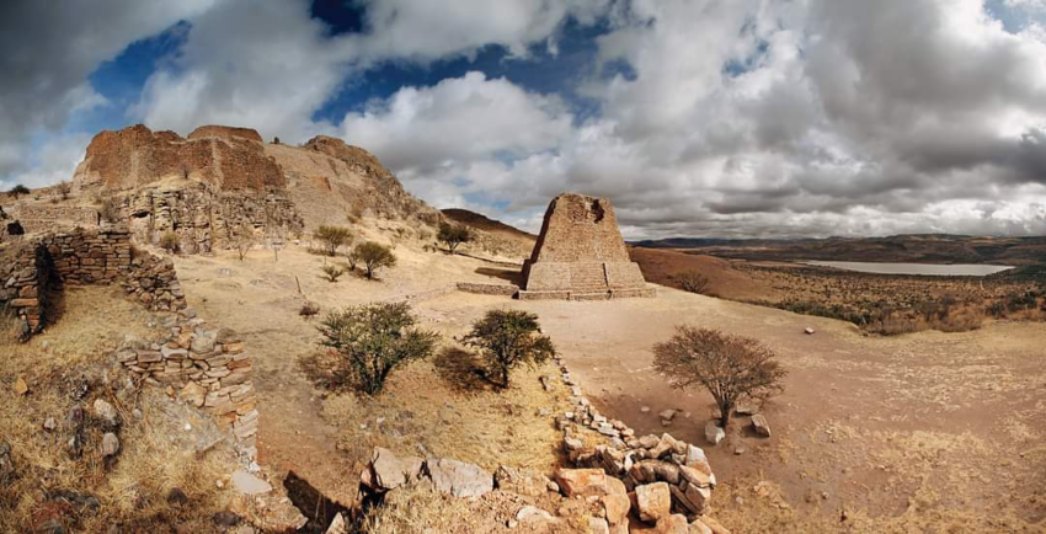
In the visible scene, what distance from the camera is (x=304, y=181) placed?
1107 inches

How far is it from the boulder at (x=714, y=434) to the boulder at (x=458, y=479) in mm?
4746

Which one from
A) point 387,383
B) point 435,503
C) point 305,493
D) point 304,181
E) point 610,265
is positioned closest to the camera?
point 435,503

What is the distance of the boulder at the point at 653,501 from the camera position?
3.97 m

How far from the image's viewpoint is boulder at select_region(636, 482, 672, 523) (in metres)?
3.97

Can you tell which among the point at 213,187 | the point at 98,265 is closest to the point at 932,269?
the point at 213,187

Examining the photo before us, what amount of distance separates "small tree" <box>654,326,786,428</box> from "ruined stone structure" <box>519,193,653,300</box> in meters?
9.79

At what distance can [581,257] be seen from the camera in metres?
20.8

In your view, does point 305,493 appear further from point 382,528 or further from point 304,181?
point 304,181

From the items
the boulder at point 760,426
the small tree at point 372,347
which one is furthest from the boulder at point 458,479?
the boulder at point 760,426

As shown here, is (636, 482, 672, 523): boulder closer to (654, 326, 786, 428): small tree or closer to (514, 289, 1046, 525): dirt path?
(514, 289, 1046, 525): dirt path

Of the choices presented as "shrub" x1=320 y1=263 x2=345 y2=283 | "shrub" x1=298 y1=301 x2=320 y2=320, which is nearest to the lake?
"shrub" x1=320 y1=263 x2=345 y2=283

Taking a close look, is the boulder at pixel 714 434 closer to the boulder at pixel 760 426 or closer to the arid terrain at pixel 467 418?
the arid terrain at pixel 467 418

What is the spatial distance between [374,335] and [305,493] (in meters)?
3.23

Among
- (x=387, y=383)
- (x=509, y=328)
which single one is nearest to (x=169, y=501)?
(x=387, y=383)
